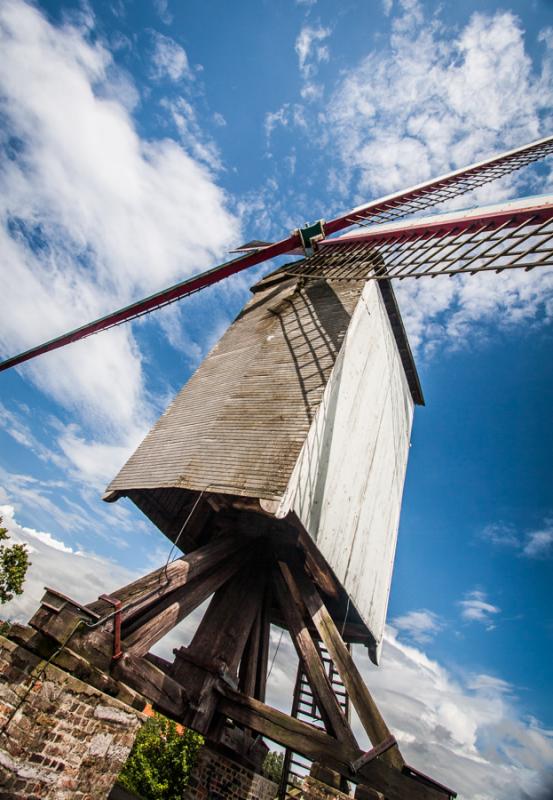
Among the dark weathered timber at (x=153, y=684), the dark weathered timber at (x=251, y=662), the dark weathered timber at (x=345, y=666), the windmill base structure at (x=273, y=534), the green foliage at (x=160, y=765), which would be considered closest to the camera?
the dark weathered timber at (x=153, y=684)

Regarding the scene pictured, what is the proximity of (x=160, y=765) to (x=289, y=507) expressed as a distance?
29437mm

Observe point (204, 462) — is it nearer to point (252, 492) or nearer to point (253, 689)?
point (252, 492)

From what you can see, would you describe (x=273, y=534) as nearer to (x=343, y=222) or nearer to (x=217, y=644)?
(x=217, y=644)

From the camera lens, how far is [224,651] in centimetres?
530

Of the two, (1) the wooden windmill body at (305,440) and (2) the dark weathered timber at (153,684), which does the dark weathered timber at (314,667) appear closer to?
(1) the wooden windmill body at (305,440)

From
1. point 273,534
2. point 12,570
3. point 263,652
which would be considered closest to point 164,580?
point 273,534

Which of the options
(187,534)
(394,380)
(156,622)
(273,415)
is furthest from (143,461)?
(394,380)

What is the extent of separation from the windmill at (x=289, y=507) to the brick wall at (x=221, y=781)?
266 mm

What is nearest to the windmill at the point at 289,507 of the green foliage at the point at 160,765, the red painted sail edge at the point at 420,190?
the red painted sail edge at the point at 420,190

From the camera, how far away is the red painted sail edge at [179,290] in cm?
1112

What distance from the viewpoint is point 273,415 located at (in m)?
6.08

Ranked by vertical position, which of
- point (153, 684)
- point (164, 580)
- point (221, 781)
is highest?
point (164, 580)

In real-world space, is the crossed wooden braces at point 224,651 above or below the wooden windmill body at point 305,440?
below

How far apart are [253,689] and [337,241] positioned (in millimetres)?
9610
